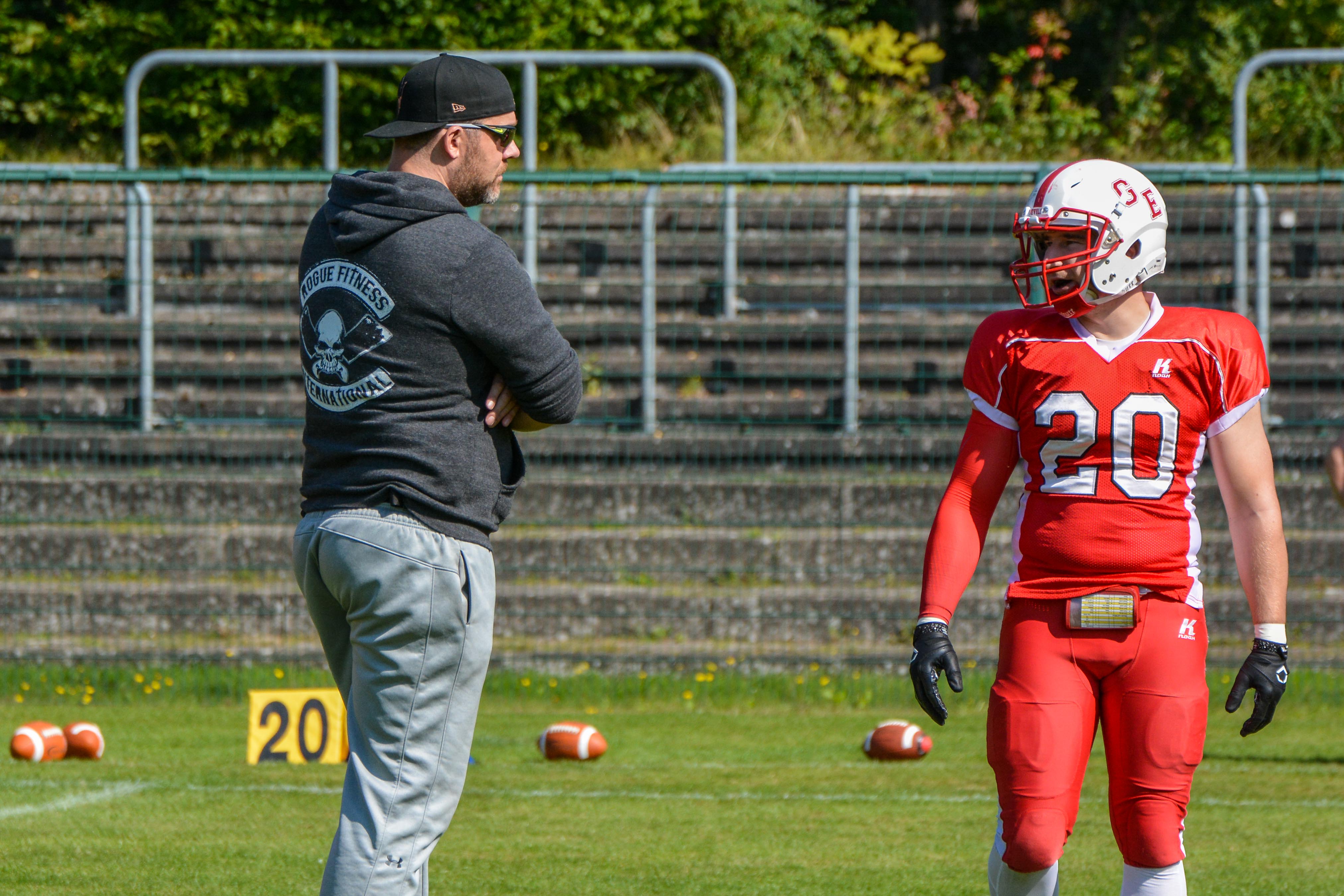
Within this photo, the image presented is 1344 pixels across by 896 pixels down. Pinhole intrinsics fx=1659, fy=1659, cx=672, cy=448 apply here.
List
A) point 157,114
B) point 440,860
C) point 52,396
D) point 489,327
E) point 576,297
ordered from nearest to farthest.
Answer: point 489,327 < point 440,860 < point 52,396 < point 576,297 < point 157,114

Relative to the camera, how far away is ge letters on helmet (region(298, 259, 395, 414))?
3443 mm

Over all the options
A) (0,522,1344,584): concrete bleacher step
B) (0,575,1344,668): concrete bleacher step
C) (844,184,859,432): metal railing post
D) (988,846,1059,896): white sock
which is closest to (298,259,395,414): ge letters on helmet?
(988,846,1059,896): white sock

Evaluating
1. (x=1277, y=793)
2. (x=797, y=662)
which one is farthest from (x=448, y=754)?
(x=797, y=662)

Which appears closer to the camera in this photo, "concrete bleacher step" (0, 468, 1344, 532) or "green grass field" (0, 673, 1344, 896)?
"green grass field" (0, 673, 1344, 896)

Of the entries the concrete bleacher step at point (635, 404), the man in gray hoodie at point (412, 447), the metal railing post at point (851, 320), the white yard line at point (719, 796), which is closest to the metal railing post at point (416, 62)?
the concrete bleacher step at point (635, 404)

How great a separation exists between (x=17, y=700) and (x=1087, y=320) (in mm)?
6604

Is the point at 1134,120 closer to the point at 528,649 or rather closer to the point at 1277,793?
the point at 528,649

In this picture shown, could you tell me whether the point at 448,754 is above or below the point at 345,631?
below

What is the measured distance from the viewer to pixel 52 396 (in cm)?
1059

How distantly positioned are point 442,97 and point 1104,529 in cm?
175

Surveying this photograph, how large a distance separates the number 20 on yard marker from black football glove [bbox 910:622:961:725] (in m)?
3.61

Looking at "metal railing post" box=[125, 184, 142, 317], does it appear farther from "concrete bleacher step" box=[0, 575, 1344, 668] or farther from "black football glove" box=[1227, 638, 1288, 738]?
"black football glove" box=[1227, 638, 1288, 738]

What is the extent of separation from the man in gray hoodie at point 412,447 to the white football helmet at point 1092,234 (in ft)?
3.81

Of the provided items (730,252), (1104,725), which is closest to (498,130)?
(1104,725)
